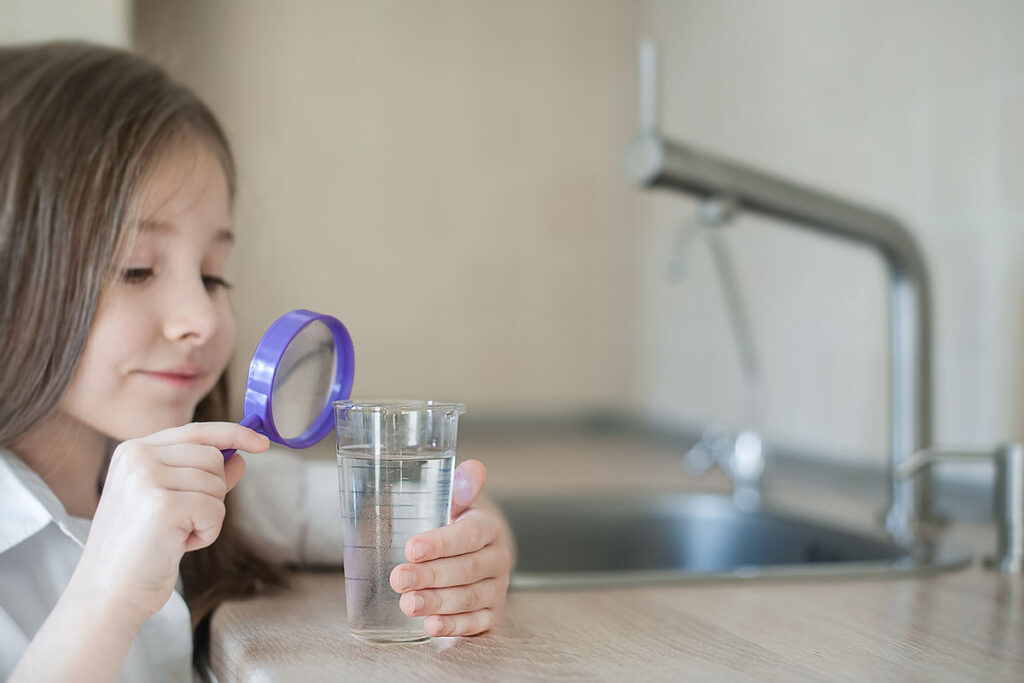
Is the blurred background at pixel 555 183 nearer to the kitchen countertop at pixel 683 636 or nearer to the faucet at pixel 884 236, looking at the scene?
the faucet at pixel 884 236

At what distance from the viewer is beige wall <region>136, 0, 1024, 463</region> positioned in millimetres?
1550

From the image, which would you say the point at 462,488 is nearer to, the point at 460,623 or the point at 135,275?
the point at 460,623

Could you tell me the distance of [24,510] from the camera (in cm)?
84

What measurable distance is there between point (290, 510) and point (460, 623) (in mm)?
386

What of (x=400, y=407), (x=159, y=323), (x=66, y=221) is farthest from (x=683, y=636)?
(x=66, y=221)

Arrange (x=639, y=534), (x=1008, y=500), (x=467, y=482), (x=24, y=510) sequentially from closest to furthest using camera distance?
(x=467, y=482) → (x=24, y=510) → (x=1008, y=500) → (x=639, y=534)

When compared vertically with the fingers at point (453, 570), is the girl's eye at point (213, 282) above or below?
above

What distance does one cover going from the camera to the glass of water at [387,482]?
649 millimetres

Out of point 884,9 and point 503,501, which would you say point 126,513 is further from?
point 884,9

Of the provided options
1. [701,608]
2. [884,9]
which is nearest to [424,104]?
[884,9]

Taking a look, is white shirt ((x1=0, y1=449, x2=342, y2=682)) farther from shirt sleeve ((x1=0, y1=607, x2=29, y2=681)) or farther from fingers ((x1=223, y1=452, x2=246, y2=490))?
fingers ((x1=223, y1=452, x2=246, y2=490))

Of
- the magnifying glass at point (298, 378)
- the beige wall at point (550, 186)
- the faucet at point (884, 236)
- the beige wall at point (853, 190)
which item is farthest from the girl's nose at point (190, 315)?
the beige wall at point (853, 190)

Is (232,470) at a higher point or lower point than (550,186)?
lower

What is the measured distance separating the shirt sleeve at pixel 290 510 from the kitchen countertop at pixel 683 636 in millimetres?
31
